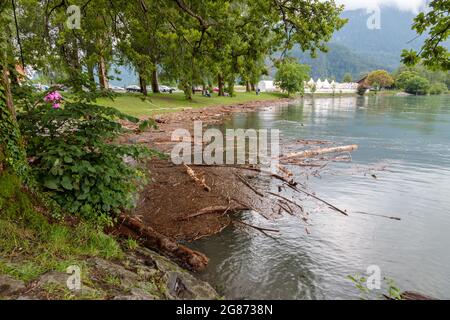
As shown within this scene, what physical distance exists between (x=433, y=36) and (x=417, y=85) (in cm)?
17914

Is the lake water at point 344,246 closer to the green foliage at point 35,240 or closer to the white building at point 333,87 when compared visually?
the green foliage at point 35,240

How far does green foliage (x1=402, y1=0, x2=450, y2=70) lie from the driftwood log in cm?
722

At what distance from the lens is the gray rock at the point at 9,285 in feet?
11.2

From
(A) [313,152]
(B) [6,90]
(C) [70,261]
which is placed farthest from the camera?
(A) [313,152]

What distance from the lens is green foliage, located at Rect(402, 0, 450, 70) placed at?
7323 millimetres

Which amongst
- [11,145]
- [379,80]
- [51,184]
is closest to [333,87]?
[379,80]

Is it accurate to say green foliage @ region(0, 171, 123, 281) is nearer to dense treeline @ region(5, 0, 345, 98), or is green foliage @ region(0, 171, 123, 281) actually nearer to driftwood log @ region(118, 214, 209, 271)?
driftwood log @ region(118, 214, 209, 271)

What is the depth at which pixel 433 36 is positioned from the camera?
7.72 m

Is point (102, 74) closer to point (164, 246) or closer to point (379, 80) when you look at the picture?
point (164, 246)

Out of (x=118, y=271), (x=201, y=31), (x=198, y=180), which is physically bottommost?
(x=198, y=180)

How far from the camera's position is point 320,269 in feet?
22.0

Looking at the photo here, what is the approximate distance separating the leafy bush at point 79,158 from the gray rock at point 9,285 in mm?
1999
